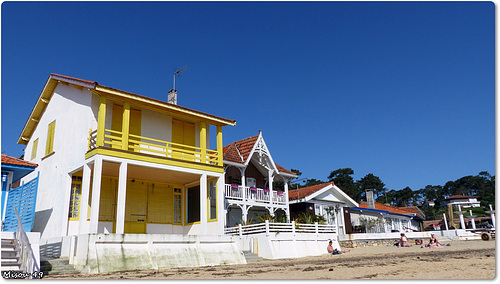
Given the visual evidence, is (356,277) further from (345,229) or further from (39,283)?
(345,229)

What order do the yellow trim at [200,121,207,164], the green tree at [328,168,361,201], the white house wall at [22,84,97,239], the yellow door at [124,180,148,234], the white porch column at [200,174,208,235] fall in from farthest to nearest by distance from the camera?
the green tree at [328,168,361,201]
the yellow trim at [200,121,207,164]
the yellow door at [124,180,148,234]
the white porch column at [200,174,208,235]
the white house wall at [22,84,97,239]

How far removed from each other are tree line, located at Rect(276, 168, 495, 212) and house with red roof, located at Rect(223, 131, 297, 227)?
46.3 metres

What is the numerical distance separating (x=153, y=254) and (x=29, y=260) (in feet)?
12.4

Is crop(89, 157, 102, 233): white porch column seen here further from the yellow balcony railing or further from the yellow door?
the yellow door

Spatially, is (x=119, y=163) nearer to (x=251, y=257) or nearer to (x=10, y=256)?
(x=10, y=256)

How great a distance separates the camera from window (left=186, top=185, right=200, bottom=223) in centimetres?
1909

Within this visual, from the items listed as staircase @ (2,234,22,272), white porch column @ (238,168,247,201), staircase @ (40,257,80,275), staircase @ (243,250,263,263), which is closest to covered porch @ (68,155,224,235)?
staircase @ (40,257,80,275)

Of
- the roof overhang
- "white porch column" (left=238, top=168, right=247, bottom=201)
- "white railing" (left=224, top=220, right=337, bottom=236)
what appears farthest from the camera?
"white porch column" (left=238, top=168, right=247, bottom=201)

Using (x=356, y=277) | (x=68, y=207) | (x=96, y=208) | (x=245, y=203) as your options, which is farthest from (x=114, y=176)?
(x=356, y=277)

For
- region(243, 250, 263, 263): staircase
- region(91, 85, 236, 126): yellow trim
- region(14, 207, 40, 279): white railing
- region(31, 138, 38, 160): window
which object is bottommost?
region(243, 250, 263, 263): staircase

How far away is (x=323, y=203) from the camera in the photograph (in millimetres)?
28609

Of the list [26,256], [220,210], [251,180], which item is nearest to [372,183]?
[251,180]

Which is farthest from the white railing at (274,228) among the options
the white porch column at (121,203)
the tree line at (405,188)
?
the tree line at (405,188)

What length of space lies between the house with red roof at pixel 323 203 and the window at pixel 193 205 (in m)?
10.2
